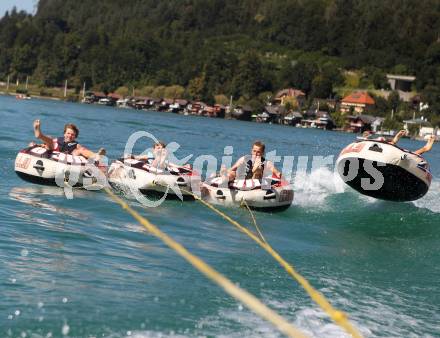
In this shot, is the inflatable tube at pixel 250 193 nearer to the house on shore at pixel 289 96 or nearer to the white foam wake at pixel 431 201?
the white foam wake at pixel 431 201

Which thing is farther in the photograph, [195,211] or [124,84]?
[124,84]

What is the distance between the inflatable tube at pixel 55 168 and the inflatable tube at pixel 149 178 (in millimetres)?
310

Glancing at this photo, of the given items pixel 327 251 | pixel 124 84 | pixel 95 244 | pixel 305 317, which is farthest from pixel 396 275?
pixel 124 84

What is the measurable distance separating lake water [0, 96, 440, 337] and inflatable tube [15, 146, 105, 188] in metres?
0.25

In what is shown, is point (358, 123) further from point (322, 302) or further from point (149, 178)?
point (322, 302)

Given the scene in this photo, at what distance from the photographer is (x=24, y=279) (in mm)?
6918

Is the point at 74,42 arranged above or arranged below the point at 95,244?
above

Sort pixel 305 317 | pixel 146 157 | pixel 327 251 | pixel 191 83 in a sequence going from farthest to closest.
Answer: pixel 191 83 < pixel 146 157 < pixel 327 251 < pixel 305 317

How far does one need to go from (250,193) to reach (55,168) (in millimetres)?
3332

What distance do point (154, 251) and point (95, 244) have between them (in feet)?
2.40

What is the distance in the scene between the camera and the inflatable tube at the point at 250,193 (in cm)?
1295

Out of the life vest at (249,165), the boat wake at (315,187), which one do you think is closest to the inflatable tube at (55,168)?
the life vest at (249,165)

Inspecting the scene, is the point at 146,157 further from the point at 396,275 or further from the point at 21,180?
the point at 396,275

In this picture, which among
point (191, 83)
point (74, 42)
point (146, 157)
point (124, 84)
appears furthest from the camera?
point (74, 42)
